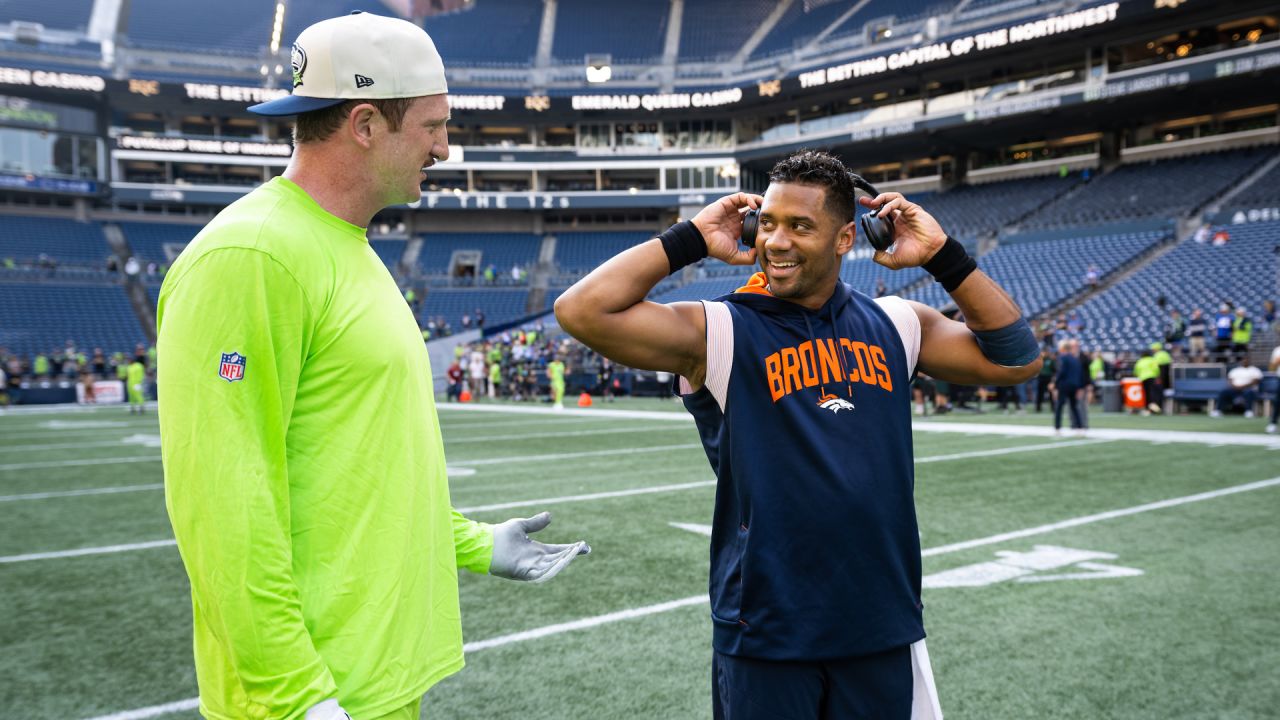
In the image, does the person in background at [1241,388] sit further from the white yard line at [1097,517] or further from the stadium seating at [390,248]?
the stadium seating at [390,248]

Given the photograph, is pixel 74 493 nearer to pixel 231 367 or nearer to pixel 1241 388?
pixel 231 367

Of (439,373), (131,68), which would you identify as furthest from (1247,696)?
(131,68)

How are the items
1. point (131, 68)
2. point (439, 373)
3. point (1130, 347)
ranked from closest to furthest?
point (1130, 347) → point (439, 373) → point (131, 68)

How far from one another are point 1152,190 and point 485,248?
118 feet

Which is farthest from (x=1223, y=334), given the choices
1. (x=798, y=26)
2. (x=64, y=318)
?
(x=64, y=318)

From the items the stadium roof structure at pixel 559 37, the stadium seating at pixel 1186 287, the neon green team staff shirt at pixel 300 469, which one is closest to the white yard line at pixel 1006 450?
the neon green team staff shirt at pixel 300 469

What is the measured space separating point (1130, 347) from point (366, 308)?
89.6 ft

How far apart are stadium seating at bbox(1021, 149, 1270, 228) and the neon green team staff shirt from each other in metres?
38.9

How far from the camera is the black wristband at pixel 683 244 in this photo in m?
2.42

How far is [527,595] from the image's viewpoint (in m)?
5.86

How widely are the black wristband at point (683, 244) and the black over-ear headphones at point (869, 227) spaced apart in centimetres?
13

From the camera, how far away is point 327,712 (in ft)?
5.13

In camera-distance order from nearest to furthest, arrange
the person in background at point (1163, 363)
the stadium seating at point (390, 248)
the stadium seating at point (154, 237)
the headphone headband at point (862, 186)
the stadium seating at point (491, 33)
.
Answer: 1. the headphone headband at point (862, 186)
2. the person in background at point (1163, 363)
3. the stadium seating at point (154, 237)
4. the stadium seating at point (390, 248)
5. the stadium seating at point (491, 33)

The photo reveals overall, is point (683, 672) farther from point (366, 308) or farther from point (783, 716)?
point (366, 308)
